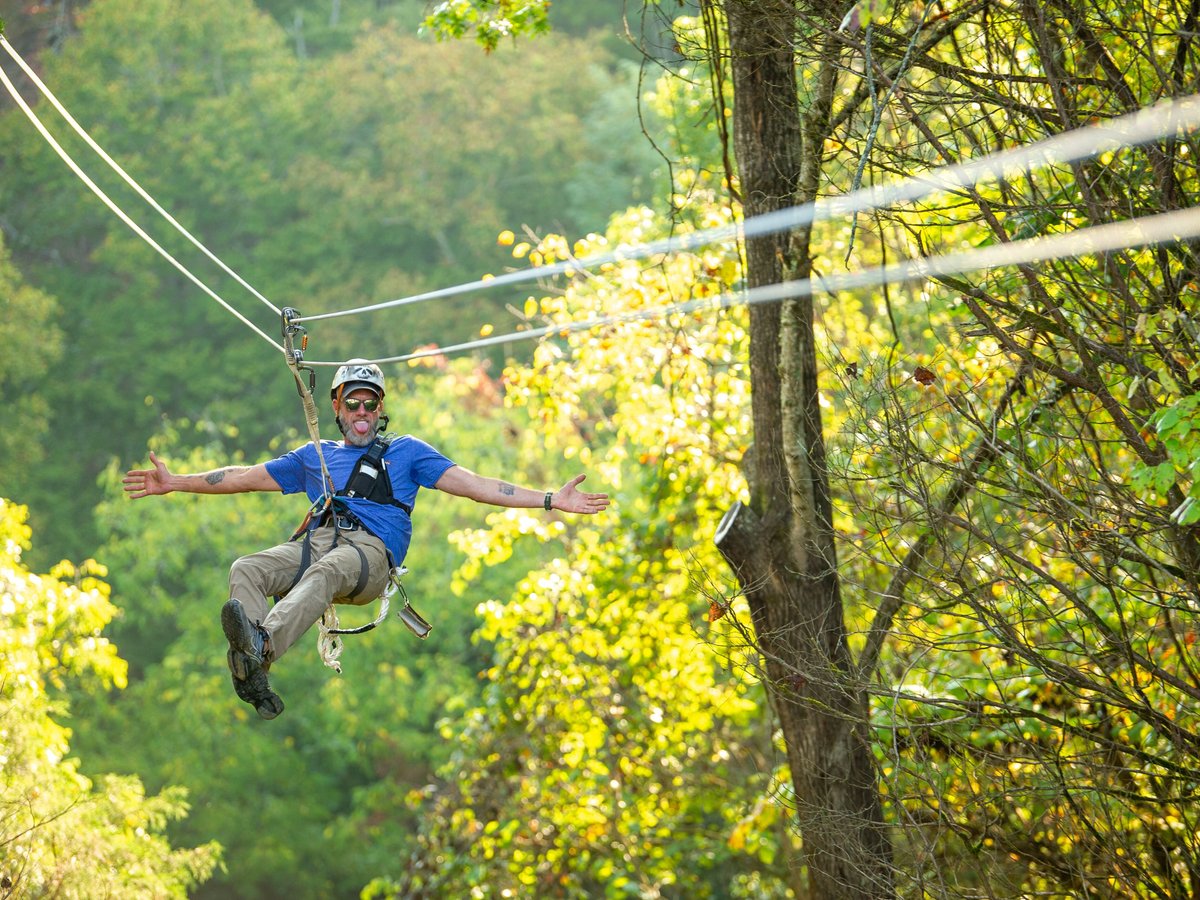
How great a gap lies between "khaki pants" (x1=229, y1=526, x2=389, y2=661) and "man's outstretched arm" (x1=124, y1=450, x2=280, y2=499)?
39 cm

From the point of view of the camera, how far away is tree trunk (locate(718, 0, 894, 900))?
6586 mm

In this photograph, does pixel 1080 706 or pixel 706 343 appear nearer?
pixel 1080 706

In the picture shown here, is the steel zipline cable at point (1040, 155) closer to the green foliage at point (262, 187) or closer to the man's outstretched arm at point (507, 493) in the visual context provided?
the man's outstretched arm at point (507, 493)

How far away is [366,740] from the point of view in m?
23.7

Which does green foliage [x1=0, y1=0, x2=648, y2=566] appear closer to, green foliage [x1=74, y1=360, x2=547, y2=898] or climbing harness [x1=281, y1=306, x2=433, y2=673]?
green foliage [x1=74, y1=360, x2=547, y2=898]

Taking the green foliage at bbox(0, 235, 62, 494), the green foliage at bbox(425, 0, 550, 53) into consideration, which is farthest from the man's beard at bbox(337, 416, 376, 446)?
the green foliage at bbox(0, 235, 62, 494)

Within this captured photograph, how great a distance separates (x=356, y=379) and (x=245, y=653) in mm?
1479

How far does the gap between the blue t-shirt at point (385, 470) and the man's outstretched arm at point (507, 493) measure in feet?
0.23

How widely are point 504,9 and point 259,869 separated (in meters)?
17.1

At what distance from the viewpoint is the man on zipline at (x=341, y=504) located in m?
5.75

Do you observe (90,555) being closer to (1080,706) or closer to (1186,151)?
(1080,706)

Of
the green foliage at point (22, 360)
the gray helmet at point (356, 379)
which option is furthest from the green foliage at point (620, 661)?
the green foliage at point (22, 360)

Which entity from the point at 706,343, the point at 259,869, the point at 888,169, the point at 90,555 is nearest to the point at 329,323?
the point at 90,555

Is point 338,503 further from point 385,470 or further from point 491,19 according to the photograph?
point 491,19
